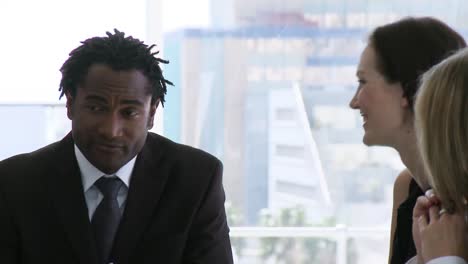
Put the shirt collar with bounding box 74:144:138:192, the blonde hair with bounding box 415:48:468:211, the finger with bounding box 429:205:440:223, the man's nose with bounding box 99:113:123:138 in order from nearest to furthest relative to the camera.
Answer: the blonde hair with bounding box 415:48:468:211
the finger with bounding box 429:205:440:223
the man's nose with bounding box 99:113:123:138
the shirt collar with bounding box 74:144:138:192

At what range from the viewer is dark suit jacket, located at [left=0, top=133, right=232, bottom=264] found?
195 cm

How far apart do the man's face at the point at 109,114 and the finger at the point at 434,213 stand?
70cm

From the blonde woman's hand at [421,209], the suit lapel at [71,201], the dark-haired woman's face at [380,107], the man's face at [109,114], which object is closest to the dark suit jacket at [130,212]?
the suit lapel at [71,201]

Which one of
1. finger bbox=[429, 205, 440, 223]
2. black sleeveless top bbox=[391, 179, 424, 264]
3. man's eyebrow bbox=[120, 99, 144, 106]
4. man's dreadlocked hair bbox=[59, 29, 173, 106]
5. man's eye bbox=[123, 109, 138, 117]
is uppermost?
man's dreadlocked hair bbox=[59, 29, 173, 106]

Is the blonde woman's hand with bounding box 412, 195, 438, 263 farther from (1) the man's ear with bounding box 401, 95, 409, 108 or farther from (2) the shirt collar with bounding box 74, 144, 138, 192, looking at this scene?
(2) the shirt collar with bounding box 74, 144, 138, 192

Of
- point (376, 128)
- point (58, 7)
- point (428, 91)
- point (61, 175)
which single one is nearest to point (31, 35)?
point (58, 7)

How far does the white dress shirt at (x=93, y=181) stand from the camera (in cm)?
201

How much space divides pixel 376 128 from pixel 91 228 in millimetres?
701

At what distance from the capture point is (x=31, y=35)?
3730 millimetres

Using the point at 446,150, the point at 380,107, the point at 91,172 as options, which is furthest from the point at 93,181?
the point at 446,150

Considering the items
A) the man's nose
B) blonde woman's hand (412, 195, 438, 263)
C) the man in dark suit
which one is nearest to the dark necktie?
the man in dark suit

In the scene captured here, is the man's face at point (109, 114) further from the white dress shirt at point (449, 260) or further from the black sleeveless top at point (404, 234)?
the white dress shirt at point (449, 260)

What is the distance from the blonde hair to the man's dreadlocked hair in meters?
0.74

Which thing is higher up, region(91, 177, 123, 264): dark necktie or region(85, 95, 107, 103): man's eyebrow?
region(85, 95, 107, 103): man's eyebrow
